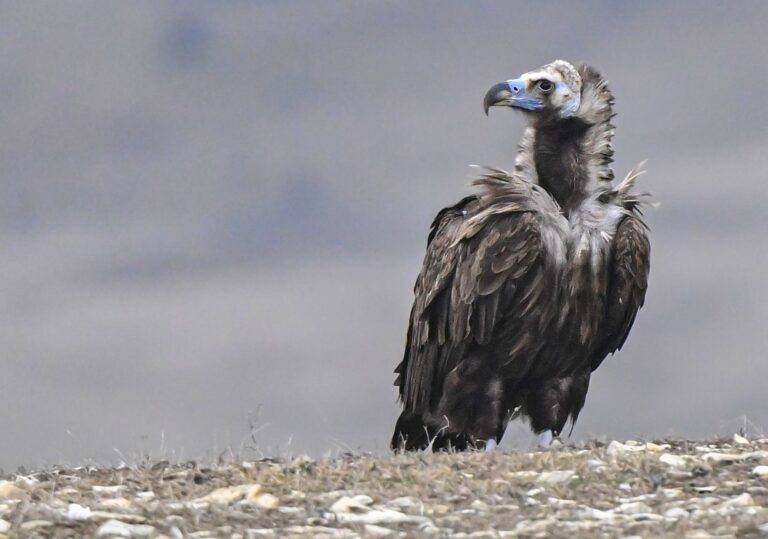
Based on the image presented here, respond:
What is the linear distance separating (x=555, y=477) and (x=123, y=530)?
2.43 metres

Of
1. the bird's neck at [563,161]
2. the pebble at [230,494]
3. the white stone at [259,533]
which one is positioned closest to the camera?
the white stone at [259,533]

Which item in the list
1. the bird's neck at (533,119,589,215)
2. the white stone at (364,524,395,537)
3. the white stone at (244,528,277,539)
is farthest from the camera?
the bird's neck at (533,119,589,215)

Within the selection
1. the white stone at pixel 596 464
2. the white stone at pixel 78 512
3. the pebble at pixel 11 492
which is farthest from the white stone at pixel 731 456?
the pebble at pixel 11 492

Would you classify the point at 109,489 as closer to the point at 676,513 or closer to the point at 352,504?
the point at 352,504

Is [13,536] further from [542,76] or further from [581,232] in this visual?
[542,76]

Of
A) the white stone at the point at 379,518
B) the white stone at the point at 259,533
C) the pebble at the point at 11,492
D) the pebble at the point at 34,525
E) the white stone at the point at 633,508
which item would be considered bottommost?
the white stone at the point at 259,533

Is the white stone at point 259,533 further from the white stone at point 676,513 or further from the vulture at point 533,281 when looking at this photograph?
the vulture at point 533,281

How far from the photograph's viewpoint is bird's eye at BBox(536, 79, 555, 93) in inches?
482

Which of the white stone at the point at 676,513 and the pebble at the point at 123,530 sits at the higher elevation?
the white stone at the point at 676,513

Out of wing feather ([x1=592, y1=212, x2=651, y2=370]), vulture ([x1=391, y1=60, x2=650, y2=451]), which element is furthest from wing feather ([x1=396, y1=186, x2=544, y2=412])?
wing feather ([x1=592, y1=212, x2=651, y2=370])

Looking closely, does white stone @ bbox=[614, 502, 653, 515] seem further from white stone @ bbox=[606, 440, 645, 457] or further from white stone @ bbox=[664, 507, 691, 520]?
white stone @ bbox=[606, 440, 645, 457]

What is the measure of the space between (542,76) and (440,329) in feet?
8.53

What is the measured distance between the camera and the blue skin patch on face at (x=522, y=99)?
12227 millimetres

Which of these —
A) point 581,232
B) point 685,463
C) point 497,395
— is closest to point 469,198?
point 581,232
